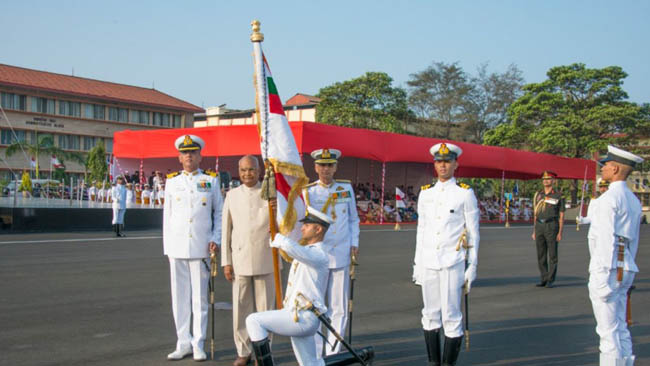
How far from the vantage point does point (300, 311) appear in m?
4.27

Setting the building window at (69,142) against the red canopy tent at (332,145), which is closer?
the red canopy tent at (332,145)

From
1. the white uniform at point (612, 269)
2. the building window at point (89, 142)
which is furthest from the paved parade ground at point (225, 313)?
the building window at point (89, 142)

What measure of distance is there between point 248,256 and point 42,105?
202ft

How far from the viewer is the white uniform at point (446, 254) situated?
17.2 feet

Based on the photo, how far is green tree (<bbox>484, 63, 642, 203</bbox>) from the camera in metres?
47.5

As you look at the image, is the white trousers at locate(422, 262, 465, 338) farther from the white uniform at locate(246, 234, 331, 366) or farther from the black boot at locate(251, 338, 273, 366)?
the black boot at locate(251, 338, 273, 366)

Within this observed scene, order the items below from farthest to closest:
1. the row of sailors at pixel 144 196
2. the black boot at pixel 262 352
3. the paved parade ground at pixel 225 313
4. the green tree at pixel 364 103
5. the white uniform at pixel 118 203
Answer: the green tree at pixel 364 103 → the row of sailors at pixel 144 196 → the white uniform at pixel 118 203 → the paved parade ground at pixel 225 313 → the black boot at pixel 262 352

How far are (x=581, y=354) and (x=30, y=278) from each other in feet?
28.2

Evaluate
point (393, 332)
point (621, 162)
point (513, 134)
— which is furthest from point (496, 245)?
point (513, 134)

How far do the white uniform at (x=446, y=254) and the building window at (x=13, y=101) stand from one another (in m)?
60.7

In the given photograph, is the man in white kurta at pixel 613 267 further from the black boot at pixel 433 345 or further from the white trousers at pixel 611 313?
the black boot at pixel 433 345

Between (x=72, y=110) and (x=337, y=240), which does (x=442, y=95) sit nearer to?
(x=72, y=110)

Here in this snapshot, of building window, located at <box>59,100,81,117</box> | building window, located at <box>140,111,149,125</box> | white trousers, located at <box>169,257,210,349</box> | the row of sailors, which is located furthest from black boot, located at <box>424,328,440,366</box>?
building window, located at <box>140,111,149,125</box>

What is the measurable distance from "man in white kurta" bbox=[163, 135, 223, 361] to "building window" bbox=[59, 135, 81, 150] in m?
62.9
